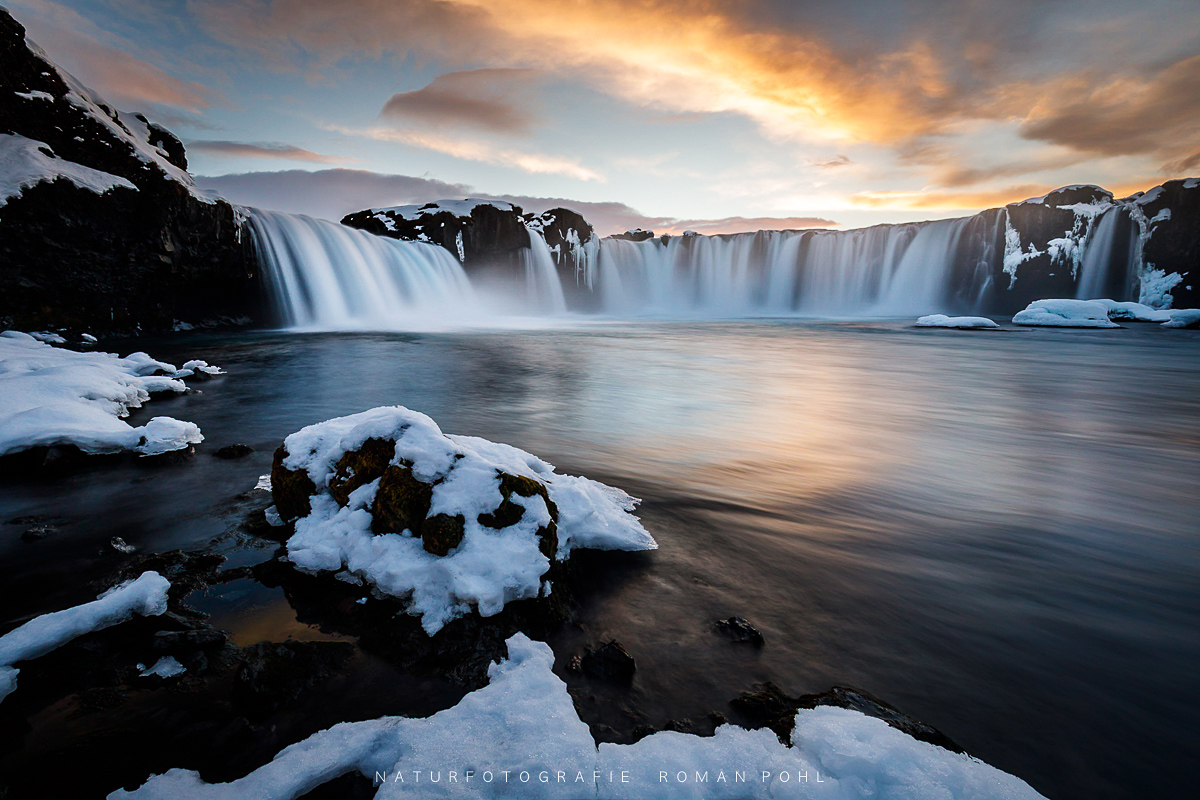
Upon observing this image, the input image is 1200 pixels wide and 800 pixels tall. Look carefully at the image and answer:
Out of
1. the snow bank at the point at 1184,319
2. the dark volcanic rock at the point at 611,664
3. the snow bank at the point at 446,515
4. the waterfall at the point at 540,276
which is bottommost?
the dark volcanic rock at the point at 611,664

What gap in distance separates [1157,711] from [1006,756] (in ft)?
2.99

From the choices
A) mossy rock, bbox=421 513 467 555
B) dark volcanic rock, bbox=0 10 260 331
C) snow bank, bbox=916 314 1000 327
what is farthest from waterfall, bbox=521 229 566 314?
mossy rock, bbox=421 513 467 555

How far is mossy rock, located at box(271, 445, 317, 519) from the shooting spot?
10.6 ft

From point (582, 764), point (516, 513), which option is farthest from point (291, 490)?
point (582, 764)

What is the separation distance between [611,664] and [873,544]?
2514 mm

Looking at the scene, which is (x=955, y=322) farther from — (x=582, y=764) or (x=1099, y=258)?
(x=582, y=764)

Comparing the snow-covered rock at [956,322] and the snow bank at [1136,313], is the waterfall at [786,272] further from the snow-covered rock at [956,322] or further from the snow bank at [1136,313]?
the snow-covered rock at [956,322]

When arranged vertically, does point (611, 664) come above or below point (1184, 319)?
below

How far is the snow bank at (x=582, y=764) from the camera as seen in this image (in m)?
1.61

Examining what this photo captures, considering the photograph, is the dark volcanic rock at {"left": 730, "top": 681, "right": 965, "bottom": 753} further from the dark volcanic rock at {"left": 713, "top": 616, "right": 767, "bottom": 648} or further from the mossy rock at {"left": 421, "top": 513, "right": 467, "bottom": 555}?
the mossy rock at {"left": 421, "top": 513, "right": 467, "bottom": 555}

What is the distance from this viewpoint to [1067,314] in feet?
97.3

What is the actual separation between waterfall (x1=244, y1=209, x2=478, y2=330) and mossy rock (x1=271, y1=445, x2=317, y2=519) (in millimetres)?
21602

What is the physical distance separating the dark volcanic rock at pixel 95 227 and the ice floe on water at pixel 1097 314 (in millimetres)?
43642

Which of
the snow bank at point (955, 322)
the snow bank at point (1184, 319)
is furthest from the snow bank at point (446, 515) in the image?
the snow bank at point (1184, 319)
